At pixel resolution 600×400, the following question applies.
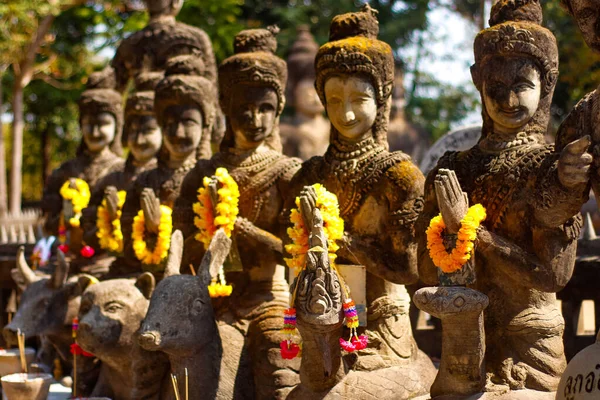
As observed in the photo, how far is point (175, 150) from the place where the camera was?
7.88 meters

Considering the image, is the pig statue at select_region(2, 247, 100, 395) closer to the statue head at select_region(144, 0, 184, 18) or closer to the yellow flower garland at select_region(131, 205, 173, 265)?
the yellow flower garland at select_region(131, 205, 173, 265)

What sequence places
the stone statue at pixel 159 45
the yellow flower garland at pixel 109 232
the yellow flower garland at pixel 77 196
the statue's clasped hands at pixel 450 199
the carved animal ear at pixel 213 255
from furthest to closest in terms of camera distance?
1. the yellow flower garland at pixel 77 196
2. the stone statue at pixel 159 45
3. the yellow flower garland at pixel 109 232
4. the carved animal ear at pixel 213 255
5. the statue's clasped hands at pixel 450 199

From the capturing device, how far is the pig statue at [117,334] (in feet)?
21.2

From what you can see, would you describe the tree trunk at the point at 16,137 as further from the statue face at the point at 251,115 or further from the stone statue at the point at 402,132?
the statue face at the point at 251,115

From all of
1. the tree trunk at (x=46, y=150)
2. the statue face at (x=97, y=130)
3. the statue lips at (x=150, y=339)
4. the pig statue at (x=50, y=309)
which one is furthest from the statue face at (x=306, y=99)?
the statue lips at (x=150, y=339)

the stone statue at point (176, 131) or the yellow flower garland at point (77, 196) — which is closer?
the stone statue at point (176, 131)

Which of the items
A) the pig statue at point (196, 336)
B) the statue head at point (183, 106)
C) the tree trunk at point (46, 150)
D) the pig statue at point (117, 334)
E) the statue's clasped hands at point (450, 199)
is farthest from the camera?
the tree trunk at point (46, 150)

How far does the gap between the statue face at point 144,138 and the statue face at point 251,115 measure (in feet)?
8.08

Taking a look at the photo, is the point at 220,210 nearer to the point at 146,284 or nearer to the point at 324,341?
the point at 146,284

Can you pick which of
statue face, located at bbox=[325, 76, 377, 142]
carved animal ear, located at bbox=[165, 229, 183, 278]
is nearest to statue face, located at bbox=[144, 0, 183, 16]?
carved animal ear, located at bbox=[165, 229, 183, 278]

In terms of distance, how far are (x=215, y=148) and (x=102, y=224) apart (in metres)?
2.83

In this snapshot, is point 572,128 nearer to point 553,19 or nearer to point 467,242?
point 467,242

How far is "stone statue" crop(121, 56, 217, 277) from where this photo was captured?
777 centimetres

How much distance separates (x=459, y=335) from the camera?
488 cm
